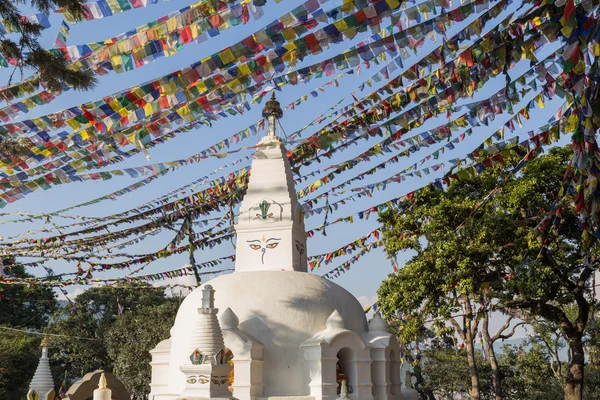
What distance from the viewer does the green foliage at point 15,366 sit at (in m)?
27.8

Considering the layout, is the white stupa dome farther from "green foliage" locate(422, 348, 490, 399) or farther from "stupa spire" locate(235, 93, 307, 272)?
"green foliage" locate(422, 348, 490, 399)

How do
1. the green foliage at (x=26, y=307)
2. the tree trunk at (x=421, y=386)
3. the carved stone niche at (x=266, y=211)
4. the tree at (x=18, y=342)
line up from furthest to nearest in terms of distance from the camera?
1. the green foliage at (x=26, y=307)
2. the tree at (x=18, y=342)
3. the tree trunk at (x=421, y=386)
4. the carved stone niche at (x=266, y=211)

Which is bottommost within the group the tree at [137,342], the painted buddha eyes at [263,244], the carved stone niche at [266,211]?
the tree at [137,342]

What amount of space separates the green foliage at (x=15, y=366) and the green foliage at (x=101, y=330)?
2.15m

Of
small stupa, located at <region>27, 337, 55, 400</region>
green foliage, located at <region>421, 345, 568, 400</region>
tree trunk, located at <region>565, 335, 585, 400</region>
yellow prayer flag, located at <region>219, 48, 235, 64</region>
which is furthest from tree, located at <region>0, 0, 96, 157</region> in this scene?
green foliage, located at <region>421, 345, 568, 400</region>

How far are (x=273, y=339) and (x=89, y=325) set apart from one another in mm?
26718

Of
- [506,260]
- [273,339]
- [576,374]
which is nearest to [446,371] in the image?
[576,374]

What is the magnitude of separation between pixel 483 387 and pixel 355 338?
1802 cm

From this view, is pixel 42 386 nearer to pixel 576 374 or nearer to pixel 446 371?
pixel 576 374

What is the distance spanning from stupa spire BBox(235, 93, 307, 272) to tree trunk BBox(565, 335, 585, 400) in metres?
7.69

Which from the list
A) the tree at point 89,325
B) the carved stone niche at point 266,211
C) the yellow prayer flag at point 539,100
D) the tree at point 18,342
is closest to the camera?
the yellow prayer flag at point 539,100

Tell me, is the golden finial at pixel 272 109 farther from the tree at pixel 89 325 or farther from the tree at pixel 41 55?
the tree at pixel 89 325

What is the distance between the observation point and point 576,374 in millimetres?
15422

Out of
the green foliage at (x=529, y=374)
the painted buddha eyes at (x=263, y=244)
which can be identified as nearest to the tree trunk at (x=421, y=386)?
the green foliage at (x=529, y=374)
